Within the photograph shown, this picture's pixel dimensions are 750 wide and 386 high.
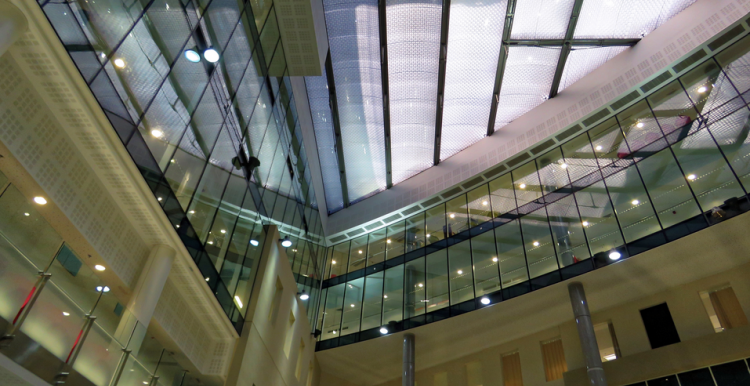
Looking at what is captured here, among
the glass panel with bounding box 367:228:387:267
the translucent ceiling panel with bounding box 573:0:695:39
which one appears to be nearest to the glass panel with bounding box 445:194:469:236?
the glass panel with bounding box 367:228:387:267

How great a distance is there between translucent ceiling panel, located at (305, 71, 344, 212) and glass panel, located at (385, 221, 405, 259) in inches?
145

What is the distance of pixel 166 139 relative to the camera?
910cm

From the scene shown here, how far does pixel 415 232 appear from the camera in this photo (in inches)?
922

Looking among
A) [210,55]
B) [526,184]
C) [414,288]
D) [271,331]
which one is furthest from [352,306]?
[210,55]

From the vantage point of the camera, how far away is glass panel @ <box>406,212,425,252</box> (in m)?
22.8

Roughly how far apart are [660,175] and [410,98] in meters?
10.2

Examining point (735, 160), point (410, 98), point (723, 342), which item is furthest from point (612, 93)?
point (723, 342)

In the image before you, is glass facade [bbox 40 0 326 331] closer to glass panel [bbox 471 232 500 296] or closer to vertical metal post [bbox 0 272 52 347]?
vertical metal post [bbox 0 272 52 347]

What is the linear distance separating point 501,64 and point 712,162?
8270mm

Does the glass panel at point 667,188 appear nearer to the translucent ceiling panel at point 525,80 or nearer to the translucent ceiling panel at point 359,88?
the translucent ceiling panel at point 525,80

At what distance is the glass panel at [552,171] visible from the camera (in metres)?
19.1

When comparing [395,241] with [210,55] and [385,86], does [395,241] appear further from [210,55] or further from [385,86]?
[210,55]

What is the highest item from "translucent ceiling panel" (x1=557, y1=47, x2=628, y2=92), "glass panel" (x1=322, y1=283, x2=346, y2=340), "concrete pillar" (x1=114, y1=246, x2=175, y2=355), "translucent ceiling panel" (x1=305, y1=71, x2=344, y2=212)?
"translucent ceiling panel" (x1=557, y1=47, x2=628, y2=92)

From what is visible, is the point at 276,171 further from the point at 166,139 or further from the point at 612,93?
the point at 612,93
